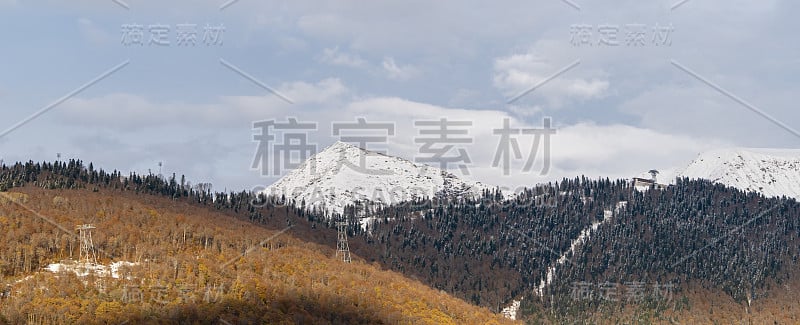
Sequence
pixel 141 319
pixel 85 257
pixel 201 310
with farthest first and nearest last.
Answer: pixel 85 257, pixel 201 310, pixel 141 319

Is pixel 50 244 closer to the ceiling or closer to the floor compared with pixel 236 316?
closer to the ceiling

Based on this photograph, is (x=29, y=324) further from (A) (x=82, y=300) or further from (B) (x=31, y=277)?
(B) (x=31, y=277)

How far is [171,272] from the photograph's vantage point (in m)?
198

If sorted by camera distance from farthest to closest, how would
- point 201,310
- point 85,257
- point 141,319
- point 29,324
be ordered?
point 85,257, point 201,310, point 141,319, point 29,324

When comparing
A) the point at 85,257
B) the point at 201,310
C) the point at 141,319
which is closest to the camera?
the point at 141,319

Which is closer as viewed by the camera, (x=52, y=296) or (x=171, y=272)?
(x=52, y=296)

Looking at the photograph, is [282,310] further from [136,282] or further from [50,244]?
[50,244]

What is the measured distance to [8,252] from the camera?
620 ft

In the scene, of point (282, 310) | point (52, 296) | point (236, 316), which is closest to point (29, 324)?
point (52, 296)

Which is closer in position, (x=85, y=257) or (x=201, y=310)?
(x=201, y=310)

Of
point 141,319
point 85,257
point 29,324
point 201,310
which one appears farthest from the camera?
point 85,257

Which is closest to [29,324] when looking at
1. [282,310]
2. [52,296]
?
[52,296]

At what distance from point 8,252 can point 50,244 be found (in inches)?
447

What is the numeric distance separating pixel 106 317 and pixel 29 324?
44.4 ft
